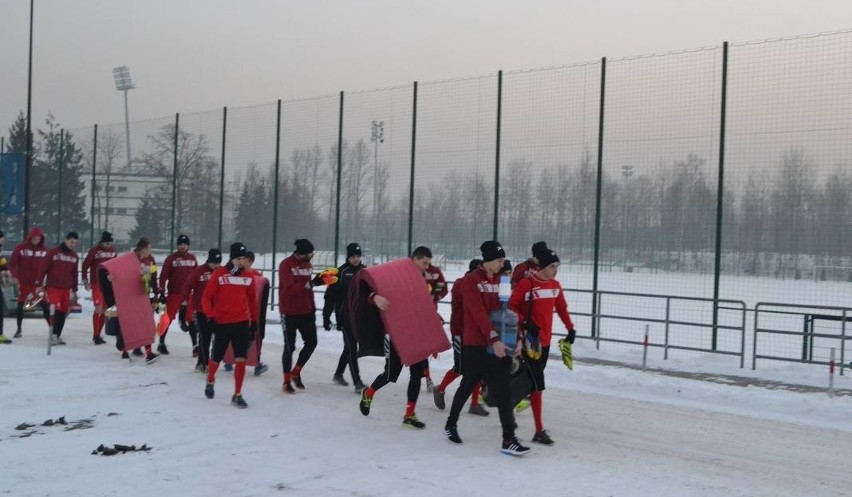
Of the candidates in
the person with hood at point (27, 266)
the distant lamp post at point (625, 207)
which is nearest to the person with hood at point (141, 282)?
the person with hood at point (27, 266)

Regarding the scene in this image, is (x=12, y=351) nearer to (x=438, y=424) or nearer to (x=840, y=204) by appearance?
(x=438, y=424)

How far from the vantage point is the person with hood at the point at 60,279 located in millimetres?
15672

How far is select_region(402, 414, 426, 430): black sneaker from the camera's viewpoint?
927 cm

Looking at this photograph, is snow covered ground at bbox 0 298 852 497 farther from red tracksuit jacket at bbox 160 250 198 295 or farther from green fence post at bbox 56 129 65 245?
green fence post at bbox 56 129 65 245

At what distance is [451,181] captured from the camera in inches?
735

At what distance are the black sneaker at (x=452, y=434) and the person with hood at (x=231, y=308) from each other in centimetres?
282

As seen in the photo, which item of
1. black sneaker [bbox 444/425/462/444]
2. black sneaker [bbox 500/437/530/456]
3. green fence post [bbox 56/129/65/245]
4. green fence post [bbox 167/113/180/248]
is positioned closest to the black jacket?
black sneaker [bbox 444/425/462/444]

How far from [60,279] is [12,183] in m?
15.1

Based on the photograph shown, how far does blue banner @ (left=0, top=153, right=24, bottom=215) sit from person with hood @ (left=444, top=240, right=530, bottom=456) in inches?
961

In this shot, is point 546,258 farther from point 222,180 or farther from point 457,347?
point 222,180

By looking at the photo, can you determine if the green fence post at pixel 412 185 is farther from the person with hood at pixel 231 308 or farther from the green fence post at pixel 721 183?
the person with hood at pixel 231 308

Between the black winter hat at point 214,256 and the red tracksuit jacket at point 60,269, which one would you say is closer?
the black winter hat at point 214,256

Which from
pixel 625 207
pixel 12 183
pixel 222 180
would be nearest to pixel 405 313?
pixel 625 207

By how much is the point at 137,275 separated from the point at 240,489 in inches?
326
